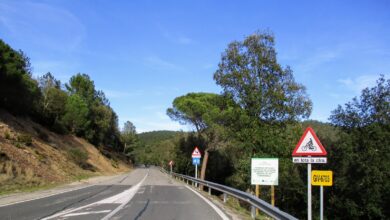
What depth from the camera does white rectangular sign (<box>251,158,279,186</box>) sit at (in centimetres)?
1373

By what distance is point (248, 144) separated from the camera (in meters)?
18.8

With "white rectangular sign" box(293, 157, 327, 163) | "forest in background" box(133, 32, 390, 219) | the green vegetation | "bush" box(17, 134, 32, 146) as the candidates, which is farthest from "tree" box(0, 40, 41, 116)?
"white rectangular sign" box(293, 157, 327, 163)

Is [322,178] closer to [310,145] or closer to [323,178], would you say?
[323,178]

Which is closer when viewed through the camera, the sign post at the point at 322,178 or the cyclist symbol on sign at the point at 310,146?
the sign post at the point at 322,178

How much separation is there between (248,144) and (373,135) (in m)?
12.2

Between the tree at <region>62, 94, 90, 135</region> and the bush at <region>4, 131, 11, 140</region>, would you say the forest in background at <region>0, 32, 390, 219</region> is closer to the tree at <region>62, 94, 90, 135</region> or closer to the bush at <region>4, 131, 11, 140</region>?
the bush at <region>4, 131, 11, 140</region>

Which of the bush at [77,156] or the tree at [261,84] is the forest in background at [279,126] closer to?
the tree at [261,84]

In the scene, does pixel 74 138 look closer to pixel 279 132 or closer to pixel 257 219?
pixel 279 132

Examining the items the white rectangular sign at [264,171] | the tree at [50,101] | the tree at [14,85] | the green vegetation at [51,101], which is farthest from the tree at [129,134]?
the white rectangular sign at [264,171]

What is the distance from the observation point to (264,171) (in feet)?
45.4

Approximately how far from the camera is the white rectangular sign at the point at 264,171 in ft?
45.1

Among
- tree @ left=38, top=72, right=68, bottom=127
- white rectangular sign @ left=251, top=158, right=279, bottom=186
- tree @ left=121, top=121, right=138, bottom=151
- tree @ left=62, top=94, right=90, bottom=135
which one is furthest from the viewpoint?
tree @ left=121, top=121, right=138, bottom=151

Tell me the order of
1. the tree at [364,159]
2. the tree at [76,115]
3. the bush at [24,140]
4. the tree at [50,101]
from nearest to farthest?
the tree at [364,159] < the bush at [24,140] < the tree at [50,101] < the tree at [76,115]

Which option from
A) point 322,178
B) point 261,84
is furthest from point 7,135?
point 322,178
